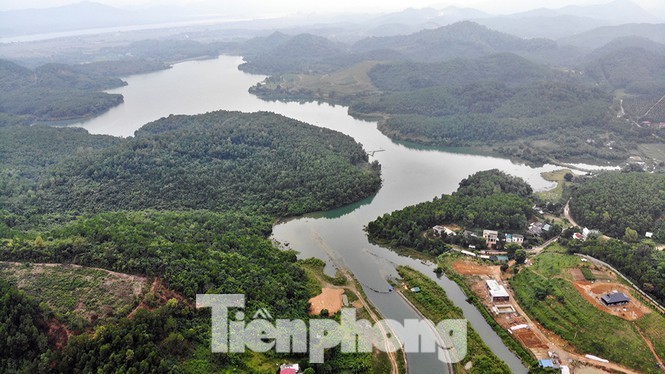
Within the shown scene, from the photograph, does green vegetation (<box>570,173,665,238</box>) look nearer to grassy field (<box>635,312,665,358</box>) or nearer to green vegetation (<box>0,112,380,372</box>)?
grassy field (<box>635,312,665,358</box>)

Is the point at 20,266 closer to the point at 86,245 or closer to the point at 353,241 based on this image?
the point at 86,245

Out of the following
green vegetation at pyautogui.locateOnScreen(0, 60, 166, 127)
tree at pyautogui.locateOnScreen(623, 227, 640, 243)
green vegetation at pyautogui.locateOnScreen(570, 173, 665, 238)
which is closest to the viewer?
tree at pyautogui.locateOnScreen(623, 227, 640, 243)

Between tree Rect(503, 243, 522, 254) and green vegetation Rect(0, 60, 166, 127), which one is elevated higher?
green vegetation Rect(0, 60, 166, 127)

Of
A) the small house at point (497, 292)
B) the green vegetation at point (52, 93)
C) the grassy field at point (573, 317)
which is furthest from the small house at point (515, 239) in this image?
the green vegetation at point (52, 93)

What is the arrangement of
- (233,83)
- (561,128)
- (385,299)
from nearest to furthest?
(385,299)
(561,128)
(233,83)

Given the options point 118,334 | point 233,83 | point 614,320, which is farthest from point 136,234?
point 233,83

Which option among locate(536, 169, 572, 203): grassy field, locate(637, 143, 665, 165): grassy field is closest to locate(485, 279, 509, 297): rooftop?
locate(536, 169, 572, 203): grassy field
